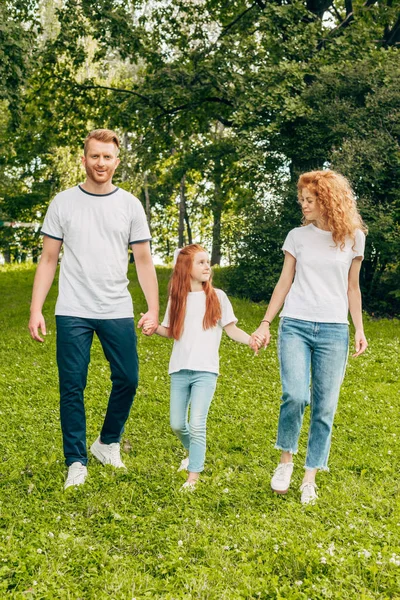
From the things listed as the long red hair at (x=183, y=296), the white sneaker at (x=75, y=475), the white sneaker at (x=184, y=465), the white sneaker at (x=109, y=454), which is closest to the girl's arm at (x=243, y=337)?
the long red hair at (x=183, y=296)

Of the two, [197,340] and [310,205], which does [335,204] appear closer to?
[310,205]

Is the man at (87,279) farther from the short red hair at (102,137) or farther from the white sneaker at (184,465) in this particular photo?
the white sneaker at (184,465)

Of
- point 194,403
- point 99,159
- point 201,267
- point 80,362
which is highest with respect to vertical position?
point 99,159

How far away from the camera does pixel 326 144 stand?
16484 mm

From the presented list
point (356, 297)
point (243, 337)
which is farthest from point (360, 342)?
point (243, 337)

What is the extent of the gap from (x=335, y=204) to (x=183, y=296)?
4.64 ft

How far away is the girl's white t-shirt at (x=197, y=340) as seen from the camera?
5.38 meters

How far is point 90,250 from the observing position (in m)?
5.40

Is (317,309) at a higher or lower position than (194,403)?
higher

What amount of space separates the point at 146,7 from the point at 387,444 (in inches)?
679

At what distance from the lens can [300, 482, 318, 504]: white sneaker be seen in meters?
5.25

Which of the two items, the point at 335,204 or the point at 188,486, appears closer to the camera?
the point at 335,204

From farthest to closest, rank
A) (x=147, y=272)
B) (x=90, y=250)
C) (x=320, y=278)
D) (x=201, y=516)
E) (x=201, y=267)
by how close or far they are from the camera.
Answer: (x=147, y=272)
(x=201, y=267)
(x=90, y=250)
(x=320, y=278)
(x=201, y=516)

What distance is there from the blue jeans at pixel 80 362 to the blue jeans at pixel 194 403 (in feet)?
1.33
